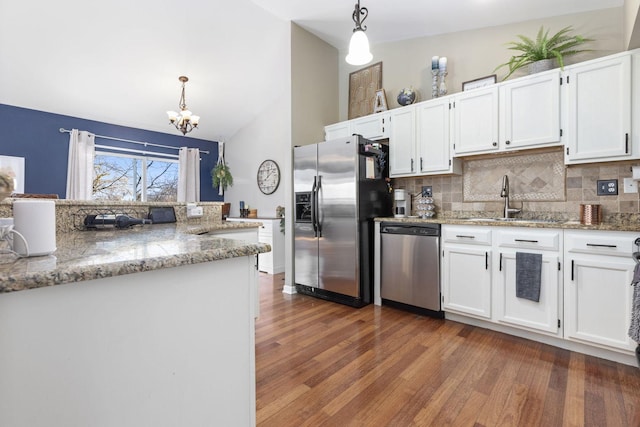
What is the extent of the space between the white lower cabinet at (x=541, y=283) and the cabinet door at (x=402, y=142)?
1.15 metres

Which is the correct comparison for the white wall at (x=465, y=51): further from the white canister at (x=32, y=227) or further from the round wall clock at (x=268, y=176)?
the white canister at (x=32, y=227)

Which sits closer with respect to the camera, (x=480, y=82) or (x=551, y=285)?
(x=551, y=285)

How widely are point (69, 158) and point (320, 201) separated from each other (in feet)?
14.4

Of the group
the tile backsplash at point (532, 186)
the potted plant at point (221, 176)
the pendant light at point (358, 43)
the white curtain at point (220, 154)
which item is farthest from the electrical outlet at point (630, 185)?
the white curtain at point (220, 154)

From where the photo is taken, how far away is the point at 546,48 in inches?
98.3

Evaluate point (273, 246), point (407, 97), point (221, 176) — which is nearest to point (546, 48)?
point (407, 97)

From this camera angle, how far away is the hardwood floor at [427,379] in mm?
1477

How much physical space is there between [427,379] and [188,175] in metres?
5.81

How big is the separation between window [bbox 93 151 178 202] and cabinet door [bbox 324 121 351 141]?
151 inches

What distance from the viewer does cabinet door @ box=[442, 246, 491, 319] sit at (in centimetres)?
244

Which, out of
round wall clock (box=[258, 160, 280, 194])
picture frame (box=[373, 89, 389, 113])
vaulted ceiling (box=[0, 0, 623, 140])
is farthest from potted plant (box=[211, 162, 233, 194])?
picture frame (box=[373, 89, 389, 113])

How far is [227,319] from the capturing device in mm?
910

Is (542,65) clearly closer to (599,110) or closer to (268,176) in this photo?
(599,110)

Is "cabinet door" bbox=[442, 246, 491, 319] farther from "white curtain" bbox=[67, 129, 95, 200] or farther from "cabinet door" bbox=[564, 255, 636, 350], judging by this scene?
"white curtain" bbox=[67, 129, 95, 200]
